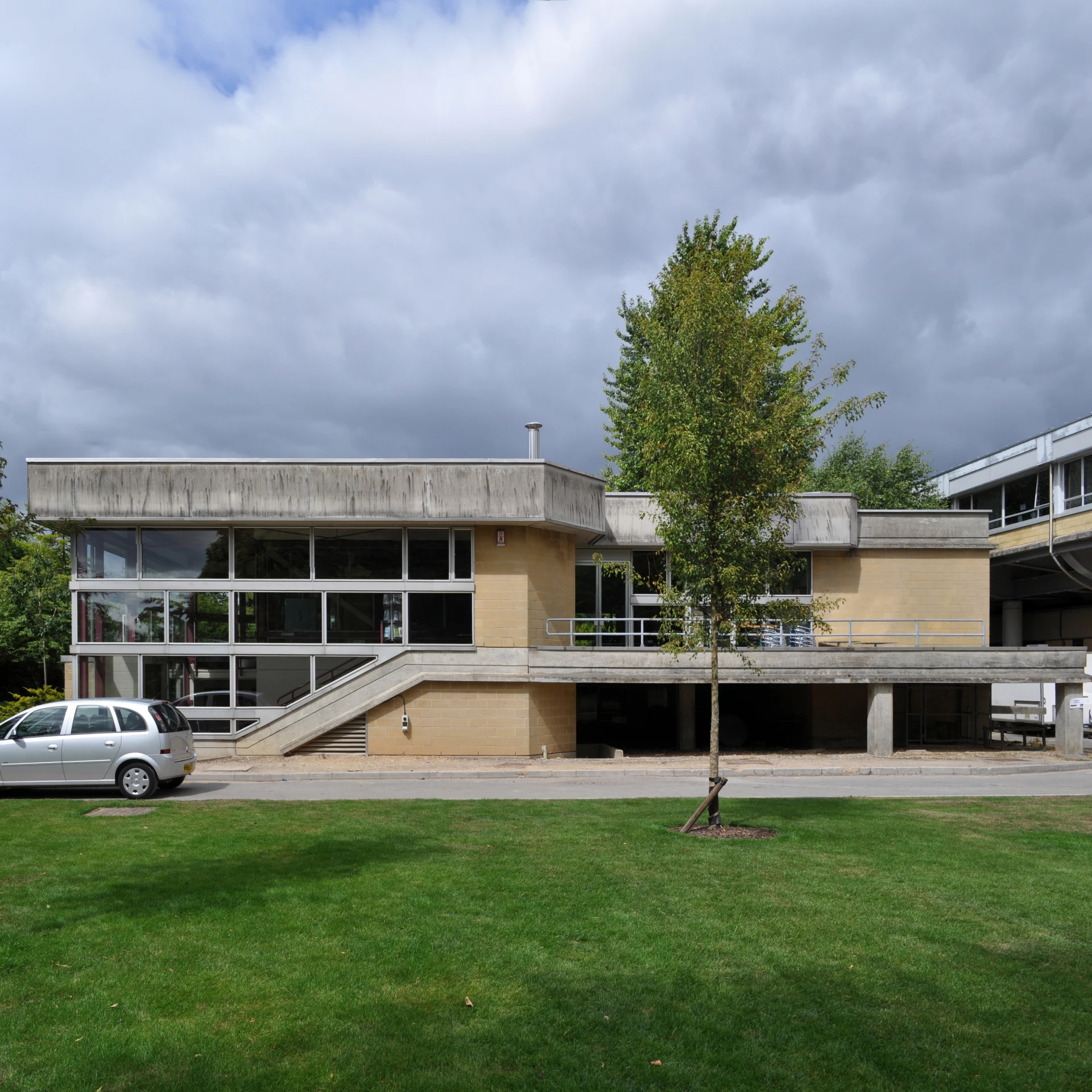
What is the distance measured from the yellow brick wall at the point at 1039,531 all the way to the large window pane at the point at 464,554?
21.6 m

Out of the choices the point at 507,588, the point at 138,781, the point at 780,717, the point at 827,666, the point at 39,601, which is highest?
the point at 507,588

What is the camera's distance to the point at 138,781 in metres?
16.3

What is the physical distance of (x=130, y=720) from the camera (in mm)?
16453

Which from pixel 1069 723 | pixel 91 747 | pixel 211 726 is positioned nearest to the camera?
pixel 91 747

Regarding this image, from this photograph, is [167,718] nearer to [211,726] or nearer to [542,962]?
[211,726]

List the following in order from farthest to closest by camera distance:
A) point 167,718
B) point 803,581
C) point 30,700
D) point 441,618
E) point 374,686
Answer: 1. point 803,581
2. point 30,700
3. point 441,618
4. point 374,686
5. point 167,718

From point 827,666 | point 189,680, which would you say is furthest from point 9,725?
point 827,666

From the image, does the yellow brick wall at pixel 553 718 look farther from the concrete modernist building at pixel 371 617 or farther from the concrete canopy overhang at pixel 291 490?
the concrete canopy overhang at pixel 291 490

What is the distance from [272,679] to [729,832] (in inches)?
580

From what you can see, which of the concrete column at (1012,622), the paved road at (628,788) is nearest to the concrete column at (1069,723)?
the paved road at (628,788)

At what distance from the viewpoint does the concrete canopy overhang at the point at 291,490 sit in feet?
77.0

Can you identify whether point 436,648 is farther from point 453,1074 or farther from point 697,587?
point 453,1074

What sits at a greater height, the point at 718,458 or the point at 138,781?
the point at 718,458

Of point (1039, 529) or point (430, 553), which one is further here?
point (1039, 529)
